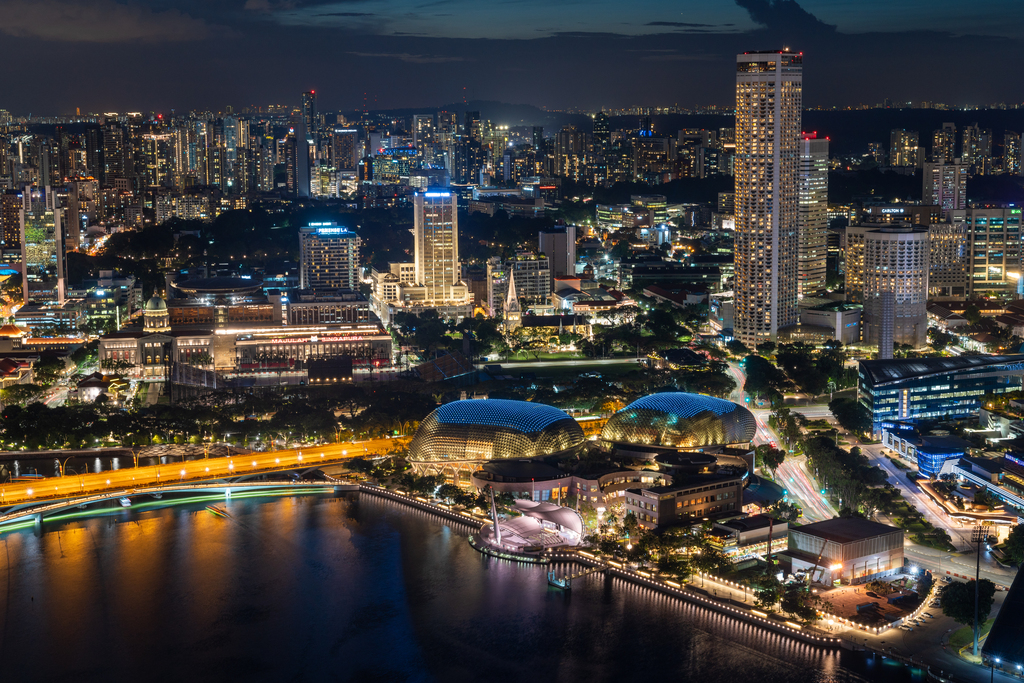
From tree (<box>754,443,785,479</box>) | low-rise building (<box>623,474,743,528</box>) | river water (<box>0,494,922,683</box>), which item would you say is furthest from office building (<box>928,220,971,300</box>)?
river water (<box>0,494,922,683</box>)

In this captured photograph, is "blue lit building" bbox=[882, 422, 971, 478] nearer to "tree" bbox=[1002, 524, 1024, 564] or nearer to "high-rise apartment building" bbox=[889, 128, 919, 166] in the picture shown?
"tree" bbox=[1002, 524, 1024, 564]

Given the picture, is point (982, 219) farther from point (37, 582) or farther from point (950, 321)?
point (37, 582)

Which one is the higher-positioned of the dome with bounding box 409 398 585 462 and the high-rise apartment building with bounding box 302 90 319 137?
the high-rise apartment building with bounding box 302 90 319 137

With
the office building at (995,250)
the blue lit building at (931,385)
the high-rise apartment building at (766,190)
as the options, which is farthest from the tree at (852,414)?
the office building at (995,250)

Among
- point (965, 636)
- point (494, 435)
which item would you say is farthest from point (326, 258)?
point (965, 636)

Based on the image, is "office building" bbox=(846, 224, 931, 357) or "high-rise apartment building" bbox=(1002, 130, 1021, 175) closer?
"office building" bbox=(846, 224, 931, 357)

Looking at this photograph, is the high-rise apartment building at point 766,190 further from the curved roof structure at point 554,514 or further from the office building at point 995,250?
the curved roof structure at point 554,514

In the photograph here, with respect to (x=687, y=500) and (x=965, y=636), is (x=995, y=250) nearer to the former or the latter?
(x=687, y=500)
